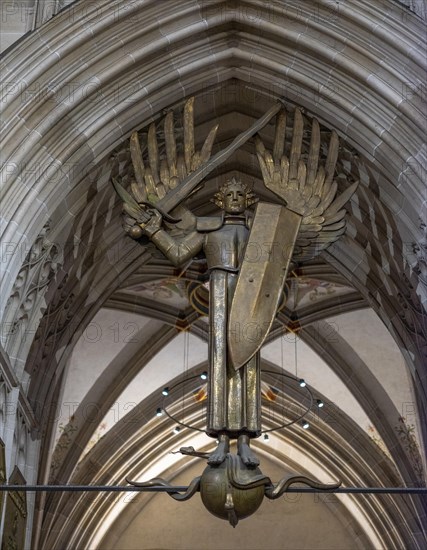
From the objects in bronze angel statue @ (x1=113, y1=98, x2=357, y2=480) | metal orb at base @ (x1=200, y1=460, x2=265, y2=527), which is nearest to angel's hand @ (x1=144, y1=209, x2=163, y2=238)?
bronze angel statue @ (x1=113, y1=98, x2=357, y2=480)

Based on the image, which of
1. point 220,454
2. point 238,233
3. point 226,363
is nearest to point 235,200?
point 238,233

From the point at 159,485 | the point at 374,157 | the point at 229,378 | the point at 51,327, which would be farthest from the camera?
the point at 51,327

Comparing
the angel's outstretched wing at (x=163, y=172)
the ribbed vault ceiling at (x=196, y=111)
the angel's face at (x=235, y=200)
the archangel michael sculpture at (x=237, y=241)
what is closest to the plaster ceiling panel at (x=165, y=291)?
the ribbed vault ceiling at (x=196, y=111)

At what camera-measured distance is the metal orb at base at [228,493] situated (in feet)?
20.7

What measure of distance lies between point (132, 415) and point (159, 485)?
993cm

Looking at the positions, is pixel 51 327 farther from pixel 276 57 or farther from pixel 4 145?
pixel 276 57

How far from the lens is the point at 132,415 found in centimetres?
1620

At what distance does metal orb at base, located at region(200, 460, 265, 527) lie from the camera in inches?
248

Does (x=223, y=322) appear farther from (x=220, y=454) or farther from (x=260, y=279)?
(x=220, y=454)

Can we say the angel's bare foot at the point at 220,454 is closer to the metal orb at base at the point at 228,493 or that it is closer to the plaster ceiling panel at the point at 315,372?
the metal orb at base at the point at 228,493

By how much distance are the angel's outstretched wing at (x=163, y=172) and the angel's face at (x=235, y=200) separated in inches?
10.7

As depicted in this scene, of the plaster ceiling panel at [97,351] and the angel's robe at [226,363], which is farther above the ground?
the plaster ceiling panel at [97,351]

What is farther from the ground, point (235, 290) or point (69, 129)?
point (69, 129)

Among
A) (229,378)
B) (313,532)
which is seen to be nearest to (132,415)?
(313,532)
